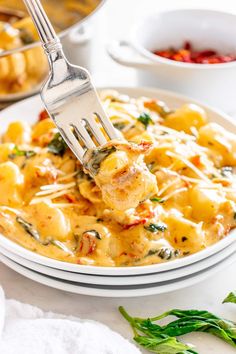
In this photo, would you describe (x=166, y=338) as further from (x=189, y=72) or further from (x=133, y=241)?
(x=189, y=72)

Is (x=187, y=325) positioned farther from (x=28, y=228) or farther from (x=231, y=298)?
(x=28, y=228)

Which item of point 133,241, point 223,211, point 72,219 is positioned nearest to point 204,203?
point 223,211

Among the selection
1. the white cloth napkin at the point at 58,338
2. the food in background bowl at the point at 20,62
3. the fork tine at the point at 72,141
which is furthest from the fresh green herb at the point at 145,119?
the white cloth napkin at the point at 58,338

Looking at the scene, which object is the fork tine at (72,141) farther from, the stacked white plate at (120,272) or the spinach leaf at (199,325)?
the spinach leaf at (199,325)

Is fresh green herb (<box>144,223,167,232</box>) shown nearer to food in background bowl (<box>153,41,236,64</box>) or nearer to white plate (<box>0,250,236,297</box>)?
white plate (<box>0,250,236,297</box>)

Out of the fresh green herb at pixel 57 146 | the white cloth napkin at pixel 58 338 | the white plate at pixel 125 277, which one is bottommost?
the white cloth napkin at pixel 58 338

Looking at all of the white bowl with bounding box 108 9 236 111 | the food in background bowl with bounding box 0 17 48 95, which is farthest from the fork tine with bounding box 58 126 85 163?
the white bowl with bounding box 108 9 236 111
